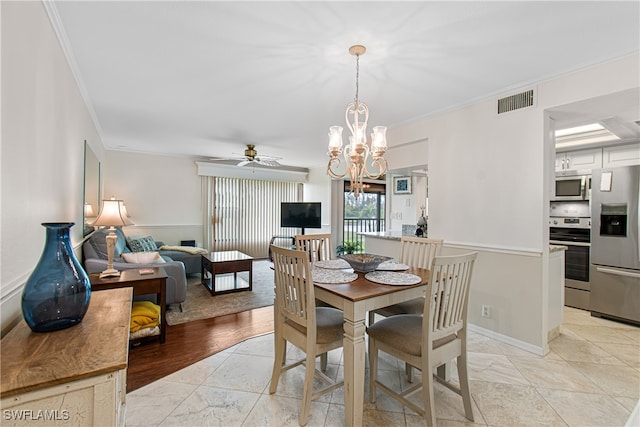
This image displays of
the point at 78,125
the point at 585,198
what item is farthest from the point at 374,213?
the point at 78,125

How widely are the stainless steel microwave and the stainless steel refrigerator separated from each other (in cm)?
24

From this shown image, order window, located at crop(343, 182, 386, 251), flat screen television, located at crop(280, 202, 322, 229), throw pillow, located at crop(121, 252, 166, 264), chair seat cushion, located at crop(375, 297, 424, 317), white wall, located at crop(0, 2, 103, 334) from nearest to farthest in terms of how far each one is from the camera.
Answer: white wall, located at crop(0, 2, 103, 334) < chair seat cushion, located at crop(375, 297, 424, 317) < throw pillow, located at crop(121, 252, 166, 264) < flat screen television, located at crop(280, 202, 322, 229) < window, located at crop(343, 182, 386, 251)

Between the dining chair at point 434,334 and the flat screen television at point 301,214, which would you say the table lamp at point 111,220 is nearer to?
the dining chair at point 434,334

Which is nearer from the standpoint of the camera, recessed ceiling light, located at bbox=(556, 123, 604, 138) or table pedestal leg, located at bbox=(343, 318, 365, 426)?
table pedestal leg, located at bbox=(343, 318, 365, 426)

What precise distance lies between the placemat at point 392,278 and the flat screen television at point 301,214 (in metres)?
4.34

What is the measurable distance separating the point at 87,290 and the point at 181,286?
2.46m

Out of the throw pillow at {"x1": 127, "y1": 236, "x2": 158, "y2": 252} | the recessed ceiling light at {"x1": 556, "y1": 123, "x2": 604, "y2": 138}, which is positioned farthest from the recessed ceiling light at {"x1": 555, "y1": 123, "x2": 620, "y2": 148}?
the throw pillow at {"x1": 127, "y1": 236, "x2": 158, "y2": 252}

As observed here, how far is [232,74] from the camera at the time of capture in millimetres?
2480

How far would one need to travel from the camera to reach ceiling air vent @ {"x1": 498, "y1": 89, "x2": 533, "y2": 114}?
8.55ft

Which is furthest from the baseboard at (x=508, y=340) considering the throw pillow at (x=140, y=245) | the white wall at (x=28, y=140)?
the throw pillow at (x=140, y=245)

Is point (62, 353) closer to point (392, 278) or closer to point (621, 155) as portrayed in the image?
point (392, 278)

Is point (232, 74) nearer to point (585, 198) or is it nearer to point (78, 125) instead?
point (78, 125)
